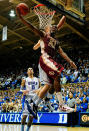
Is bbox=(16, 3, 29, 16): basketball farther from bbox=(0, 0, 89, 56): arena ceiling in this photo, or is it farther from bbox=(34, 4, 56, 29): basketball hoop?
bbox=(0, 0, 89, 56): arena ceiling

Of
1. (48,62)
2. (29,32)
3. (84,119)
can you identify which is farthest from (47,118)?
(29,32)

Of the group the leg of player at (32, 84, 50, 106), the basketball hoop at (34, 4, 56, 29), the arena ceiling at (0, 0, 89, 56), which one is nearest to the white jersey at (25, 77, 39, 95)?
the basketball hoop at (34, 4, 56, 29)

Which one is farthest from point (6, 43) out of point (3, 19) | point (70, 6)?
point (70, 6)

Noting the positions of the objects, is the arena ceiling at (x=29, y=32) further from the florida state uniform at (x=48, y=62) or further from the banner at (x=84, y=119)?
the florida state uniform at (x=48, y=62)

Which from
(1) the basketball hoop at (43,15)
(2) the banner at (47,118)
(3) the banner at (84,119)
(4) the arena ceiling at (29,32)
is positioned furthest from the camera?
(4) the arena ceiling at (29,32)

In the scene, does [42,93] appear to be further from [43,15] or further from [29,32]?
[29,32]

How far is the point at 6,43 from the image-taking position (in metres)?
22.7

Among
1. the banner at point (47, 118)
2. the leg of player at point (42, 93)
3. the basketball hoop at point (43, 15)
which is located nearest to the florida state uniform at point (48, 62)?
the leg of player at point (42, 93)

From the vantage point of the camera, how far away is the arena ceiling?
51.0 ft

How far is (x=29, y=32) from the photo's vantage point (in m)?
19.8

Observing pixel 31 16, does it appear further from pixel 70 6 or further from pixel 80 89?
pixel 70 6

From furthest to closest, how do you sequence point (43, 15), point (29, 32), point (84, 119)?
point (29, 32), point (84, 119), point (43, 15)

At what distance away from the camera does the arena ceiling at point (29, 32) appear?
51.0 feet

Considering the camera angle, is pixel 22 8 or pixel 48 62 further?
pixel 48 62
